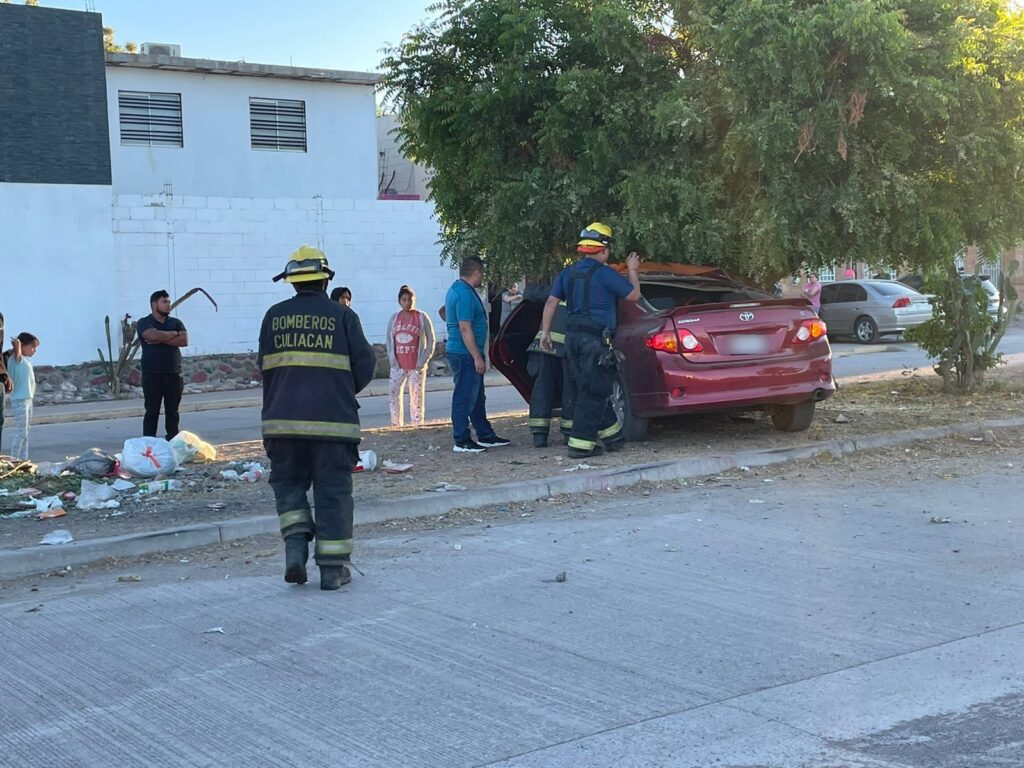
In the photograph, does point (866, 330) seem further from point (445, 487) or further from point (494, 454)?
point (445, 487)

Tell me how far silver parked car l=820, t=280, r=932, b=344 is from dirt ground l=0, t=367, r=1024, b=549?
1344 cm

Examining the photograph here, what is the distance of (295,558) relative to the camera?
6.39 metres

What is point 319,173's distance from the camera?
90.3 feet

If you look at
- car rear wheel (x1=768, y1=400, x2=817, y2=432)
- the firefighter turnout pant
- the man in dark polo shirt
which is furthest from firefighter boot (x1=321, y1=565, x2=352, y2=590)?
the man in dark polo shirt

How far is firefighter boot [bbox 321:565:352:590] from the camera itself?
6348 mm

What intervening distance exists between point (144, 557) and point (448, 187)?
658 cm

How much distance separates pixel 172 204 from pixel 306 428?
16.6m

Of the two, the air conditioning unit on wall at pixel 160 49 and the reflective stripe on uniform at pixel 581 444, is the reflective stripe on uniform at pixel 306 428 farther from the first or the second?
the air conditioning unit on wall at pixel 160 49

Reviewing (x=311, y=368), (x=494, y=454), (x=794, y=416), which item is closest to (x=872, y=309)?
(x=794, y=416)

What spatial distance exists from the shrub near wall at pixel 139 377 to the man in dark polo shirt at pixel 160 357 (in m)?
7.94

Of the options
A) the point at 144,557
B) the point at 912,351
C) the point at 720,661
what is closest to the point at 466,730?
the point at 720,661

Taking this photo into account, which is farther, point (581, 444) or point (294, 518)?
point (581, 444)

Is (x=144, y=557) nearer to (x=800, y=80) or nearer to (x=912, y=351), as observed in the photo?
(x=800, y=80)

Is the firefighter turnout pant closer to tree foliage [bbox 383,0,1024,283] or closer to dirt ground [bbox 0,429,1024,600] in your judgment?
dirt ground [bbox 0,429,1024,600]
